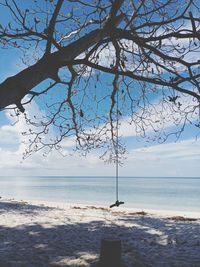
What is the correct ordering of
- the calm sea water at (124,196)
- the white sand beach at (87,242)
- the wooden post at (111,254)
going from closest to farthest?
the wooden post at (111,254) < the white sand beach at (87,242) < the calm sea water at (124,196)

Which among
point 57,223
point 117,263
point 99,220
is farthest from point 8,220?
point 117,263

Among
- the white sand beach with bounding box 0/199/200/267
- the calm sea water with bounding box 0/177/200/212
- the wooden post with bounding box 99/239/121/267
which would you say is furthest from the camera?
the calm sea water with bounding box 0/177/200/212

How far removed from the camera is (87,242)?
7914mm

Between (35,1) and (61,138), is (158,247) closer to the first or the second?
(61,138)

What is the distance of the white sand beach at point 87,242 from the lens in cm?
635

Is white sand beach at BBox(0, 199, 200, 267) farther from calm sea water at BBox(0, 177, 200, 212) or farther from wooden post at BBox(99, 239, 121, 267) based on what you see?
calm sea water at BBox(0, 177, 200, 212)

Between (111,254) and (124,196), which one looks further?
(124,196)

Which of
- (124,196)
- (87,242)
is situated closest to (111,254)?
(87,242)

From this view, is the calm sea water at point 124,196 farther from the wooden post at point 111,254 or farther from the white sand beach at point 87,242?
the wooden post at point 111,254

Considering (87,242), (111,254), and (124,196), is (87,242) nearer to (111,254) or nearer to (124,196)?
(111,254)

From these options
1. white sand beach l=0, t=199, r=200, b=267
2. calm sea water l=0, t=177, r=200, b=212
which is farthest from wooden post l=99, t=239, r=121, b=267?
calm sea water l=0, t=177, r=200, b=212

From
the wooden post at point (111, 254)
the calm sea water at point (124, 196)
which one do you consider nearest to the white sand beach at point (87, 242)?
the wooden post at point (111, 254)

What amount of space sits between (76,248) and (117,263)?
214 centimetres

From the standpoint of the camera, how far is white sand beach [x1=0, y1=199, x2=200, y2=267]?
635cm
